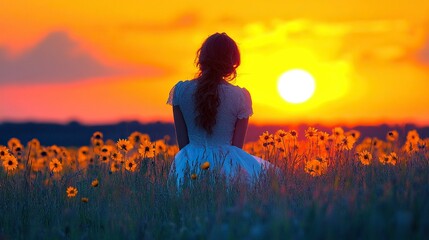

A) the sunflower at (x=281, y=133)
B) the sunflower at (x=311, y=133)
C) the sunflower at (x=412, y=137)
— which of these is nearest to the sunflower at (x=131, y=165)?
the sunflower at (x=281, y=133)

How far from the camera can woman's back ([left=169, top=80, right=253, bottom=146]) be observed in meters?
8.85

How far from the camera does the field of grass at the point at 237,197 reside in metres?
5.56

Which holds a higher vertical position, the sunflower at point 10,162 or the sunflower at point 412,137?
the sunflower at point 412,137

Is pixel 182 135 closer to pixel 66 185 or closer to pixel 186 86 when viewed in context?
pixel 186 86

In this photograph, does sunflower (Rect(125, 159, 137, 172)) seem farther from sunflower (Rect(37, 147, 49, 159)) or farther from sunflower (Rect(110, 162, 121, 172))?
sunflower (Rect(37, 147, 49, 159))

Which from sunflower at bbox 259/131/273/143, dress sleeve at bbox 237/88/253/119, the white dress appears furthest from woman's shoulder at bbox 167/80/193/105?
sunflower at bbox 259/131/273/143

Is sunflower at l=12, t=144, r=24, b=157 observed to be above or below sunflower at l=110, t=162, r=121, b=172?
above

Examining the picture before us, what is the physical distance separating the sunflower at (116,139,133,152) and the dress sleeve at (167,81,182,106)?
748mm

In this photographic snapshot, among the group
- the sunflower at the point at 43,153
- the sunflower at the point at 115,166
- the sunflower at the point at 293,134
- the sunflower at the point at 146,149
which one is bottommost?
the sunflower at the point at 115,166

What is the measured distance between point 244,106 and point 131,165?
1248 millimetres

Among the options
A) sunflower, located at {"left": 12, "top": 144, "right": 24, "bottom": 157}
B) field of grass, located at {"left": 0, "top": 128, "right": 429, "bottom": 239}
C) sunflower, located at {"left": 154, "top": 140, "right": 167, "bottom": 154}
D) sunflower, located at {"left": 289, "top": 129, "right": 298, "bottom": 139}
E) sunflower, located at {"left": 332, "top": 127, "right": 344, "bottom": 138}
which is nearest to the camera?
field of grass, located at {"left": 0, "top": 128, "right": 429, "bottom": 239}

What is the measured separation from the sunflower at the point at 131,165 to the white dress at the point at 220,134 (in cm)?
42

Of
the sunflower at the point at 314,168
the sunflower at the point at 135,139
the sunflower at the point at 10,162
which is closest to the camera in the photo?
the sunflower at the point at 314,168

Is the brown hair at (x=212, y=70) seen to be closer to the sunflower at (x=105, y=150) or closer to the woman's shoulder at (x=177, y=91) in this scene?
the woman's shoulder at (x=177, y=91)
